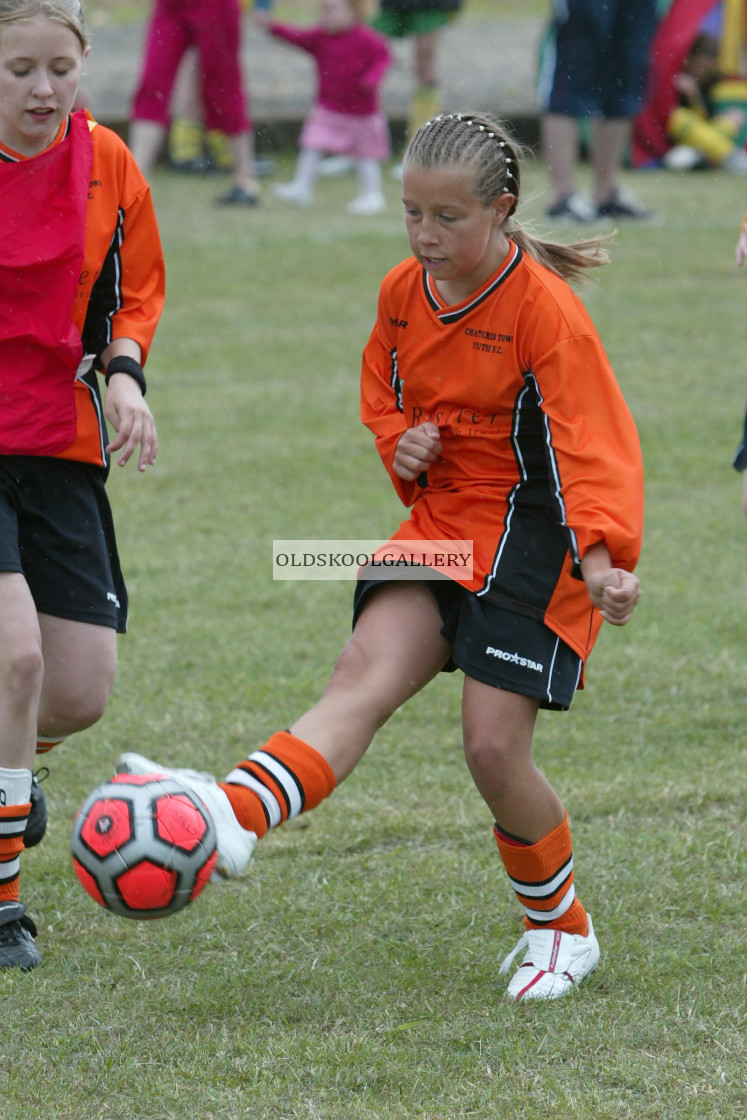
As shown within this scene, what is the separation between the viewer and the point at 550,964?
9.89 ft

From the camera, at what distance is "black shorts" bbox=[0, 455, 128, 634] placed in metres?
3.15

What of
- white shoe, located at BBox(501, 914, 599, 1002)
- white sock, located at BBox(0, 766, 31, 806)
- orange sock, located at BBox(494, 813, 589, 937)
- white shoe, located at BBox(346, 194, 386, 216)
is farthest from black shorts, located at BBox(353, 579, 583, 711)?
white shoe, located at BBox(346, 194, 386, 216)

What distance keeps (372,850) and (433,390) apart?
124cm

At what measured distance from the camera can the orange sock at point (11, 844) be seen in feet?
10.00

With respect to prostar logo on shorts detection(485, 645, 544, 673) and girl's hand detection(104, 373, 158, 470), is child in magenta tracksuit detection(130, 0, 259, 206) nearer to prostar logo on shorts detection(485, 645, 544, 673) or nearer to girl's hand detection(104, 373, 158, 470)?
girl's hand detection(104, 373, 158, 470)

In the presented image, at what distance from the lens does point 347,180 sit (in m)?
13.2

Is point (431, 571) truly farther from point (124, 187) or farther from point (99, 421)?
point (124, 187)

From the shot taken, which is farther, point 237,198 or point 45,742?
point 237,198

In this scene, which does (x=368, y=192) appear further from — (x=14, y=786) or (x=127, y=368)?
(x=14, y=786)

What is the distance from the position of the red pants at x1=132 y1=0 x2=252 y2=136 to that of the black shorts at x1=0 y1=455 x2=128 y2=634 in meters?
7.85

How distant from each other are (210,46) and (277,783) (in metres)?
9.35

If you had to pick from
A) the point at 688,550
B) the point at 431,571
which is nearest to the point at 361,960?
the point at 431,571

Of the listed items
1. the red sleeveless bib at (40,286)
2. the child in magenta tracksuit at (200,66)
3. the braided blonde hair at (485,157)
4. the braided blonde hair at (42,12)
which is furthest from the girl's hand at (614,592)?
the child in magenta tracksuit at (200,66)

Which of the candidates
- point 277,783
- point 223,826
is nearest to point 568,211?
point 277,783
